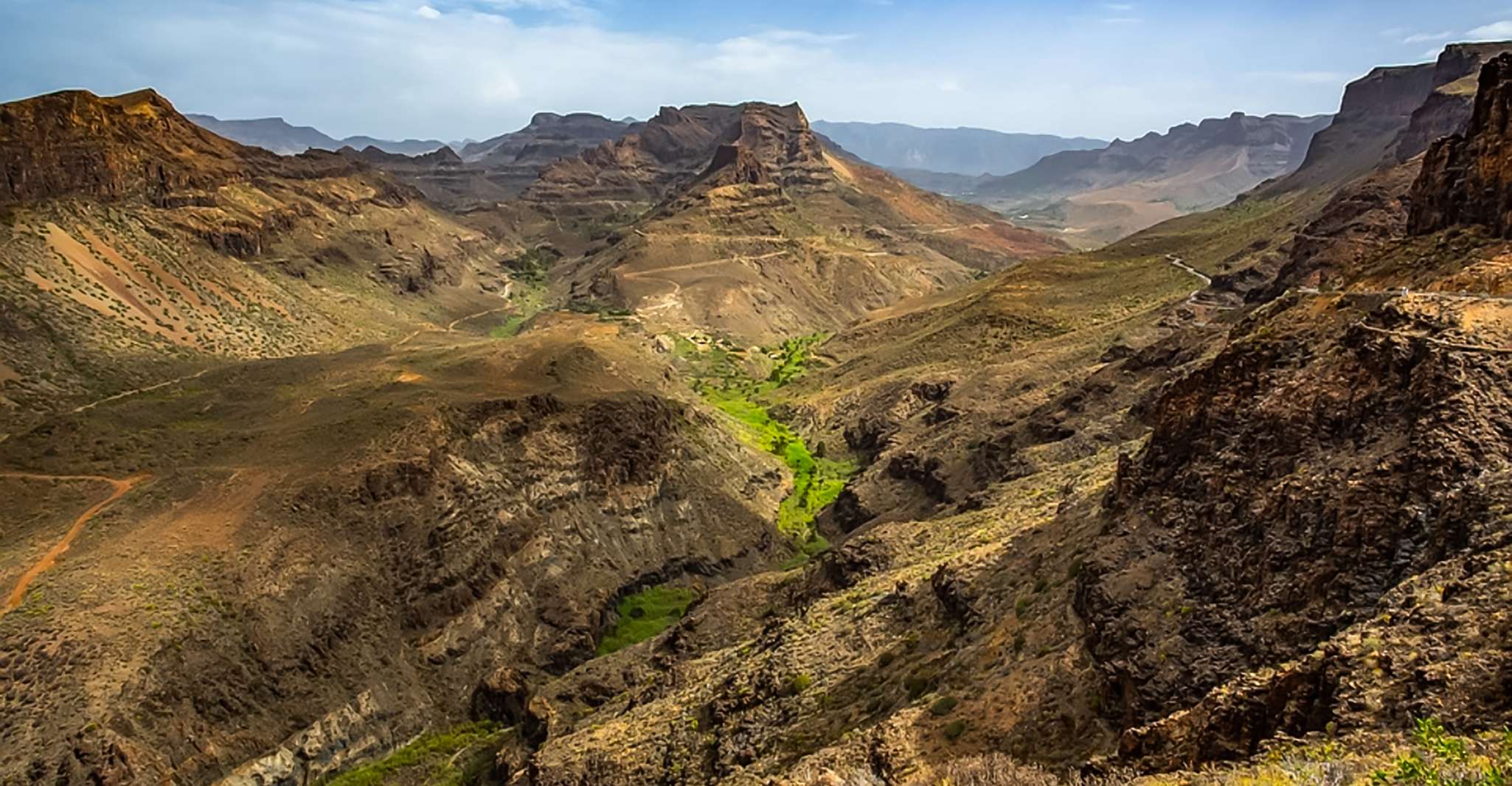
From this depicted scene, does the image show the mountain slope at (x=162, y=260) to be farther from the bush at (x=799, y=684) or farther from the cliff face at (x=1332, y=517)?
the cliff face at (x=1332, y=517)

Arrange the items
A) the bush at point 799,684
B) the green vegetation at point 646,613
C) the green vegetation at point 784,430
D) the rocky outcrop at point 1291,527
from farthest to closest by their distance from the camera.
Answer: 1. the green vegetation at point 784,430
2. the green vegetation at point 646,613
3. the bush at point 799,684
4. the rocky outcrop at point 1291,527

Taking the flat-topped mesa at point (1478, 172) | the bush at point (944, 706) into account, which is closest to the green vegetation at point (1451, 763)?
the bush at point (944, 706)

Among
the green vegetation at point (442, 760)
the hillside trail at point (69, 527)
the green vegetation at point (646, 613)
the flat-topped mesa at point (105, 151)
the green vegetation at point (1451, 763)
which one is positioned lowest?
the green vegetation at point (442, 760)

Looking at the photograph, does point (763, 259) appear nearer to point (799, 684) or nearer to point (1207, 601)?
point (799, 684)

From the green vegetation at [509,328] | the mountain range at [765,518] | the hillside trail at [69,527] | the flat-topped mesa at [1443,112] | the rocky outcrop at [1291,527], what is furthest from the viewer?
the green vegetation at [509,328]

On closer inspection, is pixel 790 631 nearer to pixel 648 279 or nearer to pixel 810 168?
pixel 648 279

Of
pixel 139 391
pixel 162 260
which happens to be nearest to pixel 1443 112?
pixel 139 391

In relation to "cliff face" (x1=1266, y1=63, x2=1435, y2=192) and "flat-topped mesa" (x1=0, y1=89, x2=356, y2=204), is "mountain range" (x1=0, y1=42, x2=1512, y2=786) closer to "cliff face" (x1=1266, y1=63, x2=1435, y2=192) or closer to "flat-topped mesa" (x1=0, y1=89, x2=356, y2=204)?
"flat-topped mesa" (x1=0, y1=89, x2=356, y2=204)

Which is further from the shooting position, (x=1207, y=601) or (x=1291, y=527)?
(x=1207, y=601)
